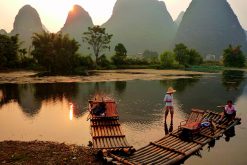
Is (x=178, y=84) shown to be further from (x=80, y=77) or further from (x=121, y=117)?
(x=121, y=117)

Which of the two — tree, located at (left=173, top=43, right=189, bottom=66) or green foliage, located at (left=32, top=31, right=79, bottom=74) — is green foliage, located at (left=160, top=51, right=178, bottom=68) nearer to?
tree, located at (left=173, top=43, right=189, bottom=66)

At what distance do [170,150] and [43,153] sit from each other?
5.66m

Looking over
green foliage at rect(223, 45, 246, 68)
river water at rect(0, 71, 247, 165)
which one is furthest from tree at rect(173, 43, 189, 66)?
river water at rect(0, 71, 247, 165)

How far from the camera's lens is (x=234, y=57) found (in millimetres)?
119625

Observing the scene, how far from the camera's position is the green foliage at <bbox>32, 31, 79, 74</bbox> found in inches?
2990

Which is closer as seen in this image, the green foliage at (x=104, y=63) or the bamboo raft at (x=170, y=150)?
the bamboo raft at (x=170, y=150)

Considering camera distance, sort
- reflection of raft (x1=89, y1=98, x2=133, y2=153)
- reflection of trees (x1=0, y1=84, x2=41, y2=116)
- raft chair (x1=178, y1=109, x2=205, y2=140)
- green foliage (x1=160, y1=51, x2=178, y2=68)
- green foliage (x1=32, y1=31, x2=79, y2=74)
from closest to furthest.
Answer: reflection of raft (x1=89, y1=98, x2=133, y2=153), raft chair (x1=178, y1=109, x2=205, y2=140), reflection of trees (x1=0, y1=84, x2=41, y2=116), green foliage (x1=32, y1=31, x2=79, y2=74), green foliage (x1=160, y1=51, x2=178, y2=68)

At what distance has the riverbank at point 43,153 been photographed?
492 inches

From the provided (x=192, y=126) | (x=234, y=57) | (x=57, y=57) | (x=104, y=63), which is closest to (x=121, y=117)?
(x=192, y=126)

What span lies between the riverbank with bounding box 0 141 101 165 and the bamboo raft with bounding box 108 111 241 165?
1.44 metres

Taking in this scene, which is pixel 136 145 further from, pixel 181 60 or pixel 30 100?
pixel 181 60

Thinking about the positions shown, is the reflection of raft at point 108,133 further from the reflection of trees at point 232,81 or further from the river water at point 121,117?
the reflection of trees at point 232,81

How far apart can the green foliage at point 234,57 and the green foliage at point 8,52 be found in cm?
8003

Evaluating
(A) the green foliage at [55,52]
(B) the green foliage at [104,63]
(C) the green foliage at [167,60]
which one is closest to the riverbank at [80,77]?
(A) the green foliage at [55,52]
